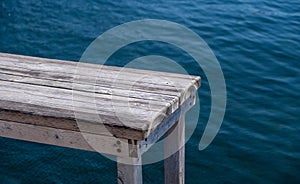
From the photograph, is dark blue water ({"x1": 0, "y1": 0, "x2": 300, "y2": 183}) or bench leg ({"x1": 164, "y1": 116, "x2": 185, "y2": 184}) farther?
dark blue water ({"x1": 0, "y1": 0, "x2": 300, "y2": 183})

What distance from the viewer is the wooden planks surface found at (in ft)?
10.4

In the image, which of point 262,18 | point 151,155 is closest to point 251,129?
point 151,155

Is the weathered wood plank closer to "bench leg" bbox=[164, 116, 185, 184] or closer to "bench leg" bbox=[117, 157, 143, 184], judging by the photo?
"bench leg" bbox=[117, 157, 143, 184]

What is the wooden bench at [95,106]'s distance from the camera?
10.4ft

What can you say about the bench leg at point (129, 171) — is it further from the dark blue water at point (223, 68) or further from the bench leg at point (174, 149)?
the dark blue water at point (223, 68)

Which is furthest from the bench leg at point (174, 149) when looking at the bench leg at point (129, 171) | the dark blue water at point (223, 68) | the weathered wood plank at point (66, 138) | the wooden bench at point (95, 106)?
the dark blue water at point (223, 68)

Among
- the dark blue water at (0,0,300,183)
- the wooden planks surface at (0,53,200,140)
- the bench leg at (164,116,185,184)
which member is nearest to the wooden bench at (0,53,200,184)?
the wooden planks surface at (0,53,200,140)

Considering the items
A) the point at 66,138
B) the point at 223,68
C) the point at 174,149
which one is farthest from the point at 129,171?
the point at 223,68

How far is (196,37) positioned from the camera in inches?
373

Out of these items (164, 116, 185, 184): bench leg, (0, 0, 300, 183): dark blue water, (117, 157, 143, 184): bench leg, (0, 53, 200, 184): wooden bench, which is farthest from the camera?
(0, 0, 300, 183): dark blue water

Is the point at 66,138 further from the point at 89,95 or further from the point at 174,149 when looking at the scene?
the point at 174,149

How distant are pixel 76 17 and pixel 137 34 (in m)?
1.35

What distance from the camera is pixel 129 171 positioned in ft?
10.9

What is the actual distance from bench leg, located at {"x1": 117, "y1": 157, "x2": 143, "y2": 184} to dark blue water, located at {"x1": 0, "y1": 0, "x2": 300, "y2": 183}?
241 cm
